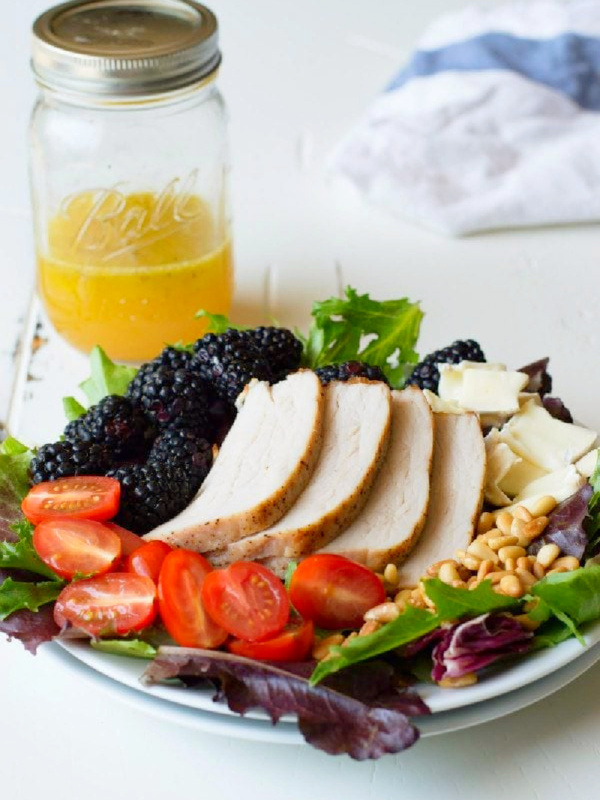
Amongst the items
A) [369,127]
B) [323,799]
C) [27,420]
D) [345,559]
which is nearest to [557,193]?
[369,127]

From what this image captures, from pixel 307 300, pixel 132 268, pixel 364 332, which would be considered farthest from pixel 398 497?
pixel 307 300

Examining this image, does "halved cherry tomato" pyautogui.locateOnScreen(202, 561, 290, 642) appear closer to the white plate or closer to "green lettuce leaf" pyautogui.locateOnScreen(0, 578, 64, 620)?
the white plate

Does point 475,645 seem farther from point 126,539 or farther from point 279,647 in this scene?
point 126,539

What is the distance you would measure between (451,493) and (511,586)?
1.20 feet

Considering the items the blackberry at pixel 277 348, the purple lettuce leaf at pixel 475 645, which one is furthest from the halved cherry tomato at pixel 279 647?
the blackberry at pixel 277 348

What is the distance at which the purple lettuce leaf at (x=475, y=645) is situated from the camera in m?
1.99

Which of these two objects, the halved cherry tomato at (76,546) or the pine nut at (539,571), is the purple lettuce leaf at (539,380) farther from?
the halved cherry tomato at (76,546)

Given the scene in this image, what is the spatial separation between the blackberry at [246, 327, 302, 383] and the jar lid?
0.66 metres

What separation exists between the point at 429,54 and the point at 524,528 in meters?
2.52

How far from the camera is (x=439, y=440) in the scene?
258 centimetres

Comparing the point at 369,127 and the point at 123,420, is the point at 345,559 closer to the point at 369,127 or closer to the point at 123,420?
the point at 123,420

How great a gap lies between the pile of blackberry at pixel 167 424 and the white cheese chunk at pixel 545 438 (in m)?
0.53

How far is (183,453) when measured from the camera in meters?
2.52

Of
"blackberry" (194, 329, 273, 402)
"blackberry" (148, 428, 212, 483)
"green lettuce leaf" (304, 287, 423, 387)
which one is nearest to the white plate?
"blackberry" (148, 428, 212, 483)
